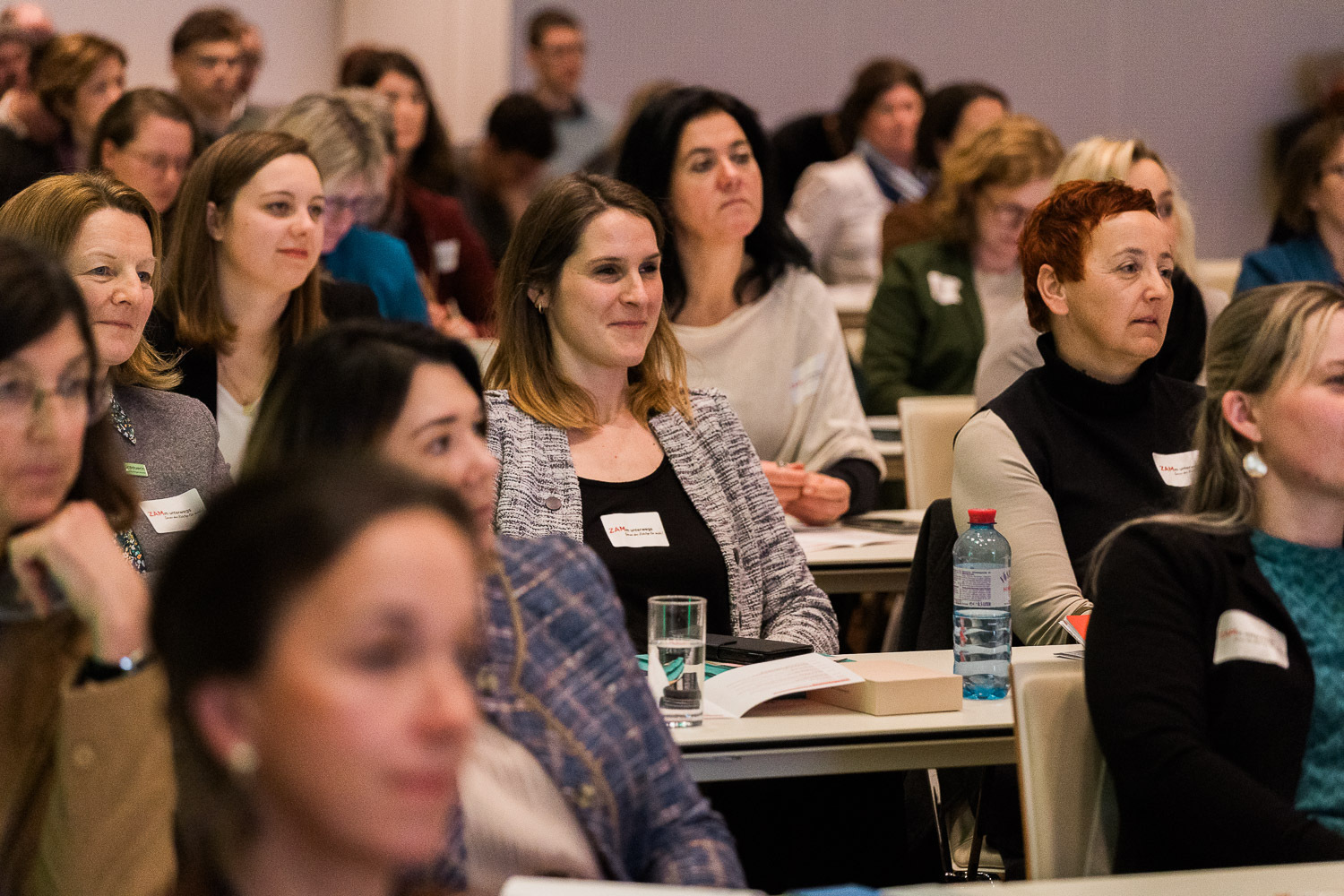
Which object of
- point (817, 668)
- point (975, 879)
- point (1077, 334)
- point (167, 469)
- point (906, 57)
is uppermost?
point (906, 57)

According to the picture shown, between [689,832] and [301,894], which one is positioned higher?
[301,894]

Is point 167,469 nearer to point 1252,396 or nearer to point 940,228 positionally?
point 1252,396

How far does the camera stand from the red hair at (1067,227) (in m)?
3.07

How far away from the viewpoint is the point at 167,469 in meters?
2.75

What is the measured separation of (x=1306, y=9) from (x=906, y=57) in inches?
97.8

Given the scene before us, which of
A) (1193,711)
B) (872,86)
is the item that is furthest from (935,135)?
(1193,711)

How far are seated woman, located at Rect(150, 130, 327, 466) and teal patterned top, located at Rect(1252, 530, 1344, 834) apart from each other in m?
2.34

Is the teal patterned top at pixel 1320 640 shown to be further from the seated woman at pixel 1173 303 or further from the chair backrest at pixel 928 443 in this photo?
the chair backrest at pixel 928 443

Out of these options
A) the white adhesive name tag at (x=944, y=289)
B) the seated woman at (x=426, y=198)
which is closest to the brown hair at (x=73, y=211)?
the seated woman at (x=426, y=198)

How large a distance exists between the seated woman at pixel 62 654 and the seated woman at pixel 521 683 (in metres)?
0.21

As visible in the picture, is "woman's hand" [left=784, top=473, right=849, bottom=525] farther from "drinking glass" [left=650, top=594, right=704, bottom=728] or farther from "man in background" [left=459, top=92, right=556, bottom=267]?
"man in background" [left=459, top=92, right=556, bottom=267]

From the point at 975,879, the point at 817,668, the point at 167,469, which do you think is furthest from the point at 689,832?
the point at 167,469

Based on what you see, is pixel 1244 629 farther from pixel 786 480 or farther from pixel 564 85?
pixel 564 85

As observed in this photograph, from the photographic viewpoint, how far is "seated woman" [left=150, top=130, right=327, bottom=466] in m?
3.49
